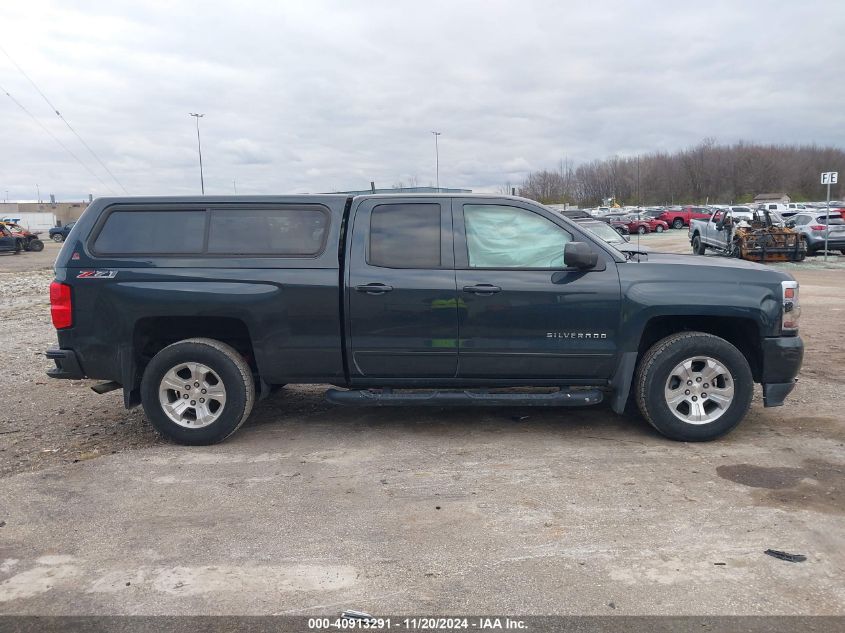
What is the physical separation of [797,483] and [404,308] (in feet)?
9.56

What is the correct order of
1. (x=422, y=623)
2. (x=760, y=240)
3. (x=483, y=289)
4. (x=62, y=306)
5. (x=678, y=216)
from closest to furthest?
(x=422, y=623) → (x=483, y=289) → (x=62, y=306) → (x=760, y=240) → (x=678, y=216)

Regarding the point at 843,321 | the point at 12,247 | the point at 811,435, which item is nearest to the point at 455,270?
the point at 811,435

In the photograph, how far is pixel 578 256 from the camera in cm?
507

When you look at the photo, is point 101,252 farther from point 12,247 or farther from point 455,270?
point 12,247

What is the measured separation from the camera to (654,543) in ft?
12.1

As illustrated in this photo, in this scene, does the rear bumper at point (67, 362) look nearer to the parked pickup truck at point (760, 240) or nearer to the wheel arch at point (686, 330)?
the wheel arch at point (686, 330)

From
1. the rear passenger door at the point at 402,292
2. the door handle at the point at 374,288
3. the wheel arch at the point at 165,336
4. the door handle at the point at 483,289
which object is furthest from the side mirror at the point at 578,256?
the wheel arch at the point at 165,336


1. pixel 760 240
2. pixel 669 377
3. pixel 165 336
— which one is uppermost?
pixel 760 240

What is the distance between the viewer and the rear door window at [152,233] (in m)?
5.43

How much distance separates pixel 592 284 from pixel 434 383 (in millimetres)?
1436

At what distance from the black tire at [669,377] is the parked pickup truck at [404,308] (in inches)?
0.4

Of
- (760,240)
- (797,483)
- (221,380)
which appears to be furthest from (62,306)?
(760,240)

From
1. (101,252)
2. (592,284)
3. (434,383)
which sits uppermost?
(101,252)

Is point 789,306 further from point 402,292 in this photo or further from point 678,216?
point 678,216
